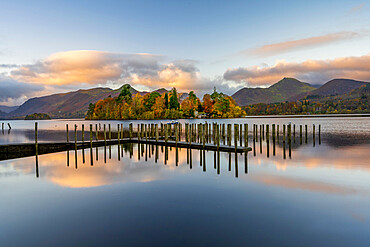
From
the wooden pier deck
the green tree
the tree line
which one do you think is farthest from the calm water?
the green tree

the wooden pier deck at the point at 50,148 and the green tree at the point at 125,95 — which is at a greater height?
the green tree at the point at 125,95

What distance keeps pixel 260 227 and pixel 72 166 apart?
15.9 meters

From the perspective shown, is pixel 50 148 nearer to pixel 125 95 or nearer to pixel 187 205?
pixel 187 205

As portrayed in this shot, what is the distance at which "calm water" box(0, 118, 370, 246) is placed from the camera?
294 inches

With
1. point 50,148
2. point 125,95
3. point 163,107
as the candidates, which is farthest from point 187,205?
point 125,95

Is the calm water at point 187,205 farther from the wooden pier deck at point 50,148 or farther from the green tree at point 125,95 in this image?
the green tree at point 125,95

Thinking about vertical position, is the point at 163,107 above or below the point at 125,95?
below

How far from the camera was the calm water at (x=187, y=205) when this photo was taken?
24.5 feet

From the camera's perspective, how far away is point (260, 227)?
8023mm

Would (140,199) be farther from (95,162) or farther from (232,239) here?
(95,162)

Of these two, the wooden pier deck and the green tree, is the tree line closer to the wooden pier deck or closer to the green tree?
the green tree

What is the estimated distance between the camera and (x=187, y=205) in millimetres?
10141

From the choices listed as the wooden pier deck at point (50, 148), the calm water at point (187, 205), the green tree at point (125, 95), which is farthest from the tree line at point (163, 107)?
the calm water at point (187, 205)

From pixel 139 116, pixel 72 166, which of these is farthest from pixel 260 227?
pixel 139 116
